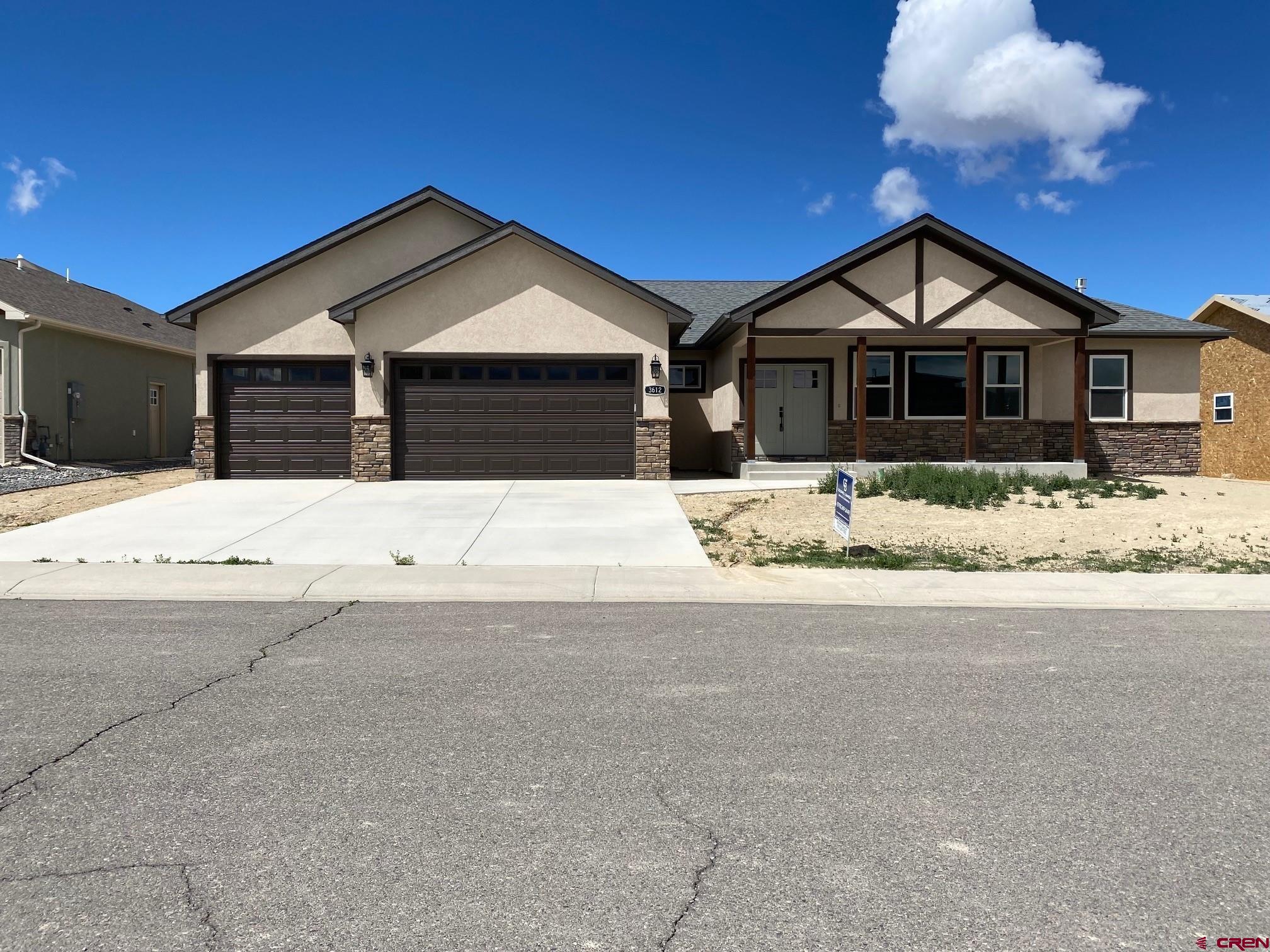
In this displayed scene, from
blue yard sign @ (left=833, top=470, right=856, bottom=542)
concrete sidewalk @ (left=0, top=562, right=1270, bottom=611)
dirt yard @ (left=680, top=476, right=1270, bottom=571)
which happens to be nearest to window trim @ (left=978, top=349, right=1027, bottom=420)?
dirt yard @ (left=680, top=476, right=1270, bottom=571)

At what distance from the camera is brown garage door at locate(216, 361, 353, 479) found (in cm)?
1870

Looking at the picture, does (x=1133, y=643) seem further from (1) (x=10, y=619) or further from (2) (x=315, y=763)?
(1) (x=10, y=619)

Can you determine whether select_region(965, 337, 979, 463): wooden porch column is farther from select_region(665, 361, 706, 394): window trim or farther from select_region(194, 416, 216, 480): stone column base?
select_region(194, 416, 216, 480): stone column base

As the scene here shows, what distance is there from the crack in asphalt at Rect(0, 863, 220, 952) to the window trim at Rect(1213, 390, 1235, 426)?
28.2 metres

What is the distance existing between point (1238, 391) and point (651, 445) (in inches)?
694

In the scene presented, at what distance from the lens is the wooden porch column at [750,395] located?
59.1 feet

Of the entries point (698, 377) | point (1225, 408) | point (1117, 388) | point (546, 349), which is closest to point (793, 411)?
point (698, 377)

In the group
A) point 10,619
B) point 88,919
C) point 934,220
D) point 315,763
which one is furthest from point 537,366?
point 88,919

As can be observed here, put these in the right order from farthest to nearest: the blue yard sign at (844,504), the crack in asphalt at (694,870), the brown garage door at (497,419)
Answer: the brown garage door at (497,419) → the blue yard sign at (844,504) → the crack in asphalt at (694,870)

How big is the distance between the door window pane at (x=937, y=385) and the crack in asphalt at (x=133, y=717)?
16.8 m

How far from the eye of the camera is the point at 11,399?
68.4 ft

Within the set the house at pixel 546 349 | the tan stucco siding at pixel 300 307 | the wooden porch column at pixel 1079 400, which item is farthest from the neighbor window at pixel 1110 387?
the tan stucco siding at pixel 300 307

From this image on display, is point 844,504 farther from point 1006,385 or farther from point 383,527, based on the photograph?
point 1006,385

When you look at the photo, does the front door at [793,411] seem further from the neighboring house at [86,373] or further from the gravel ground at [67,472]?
the neighboring house at [86,373]
